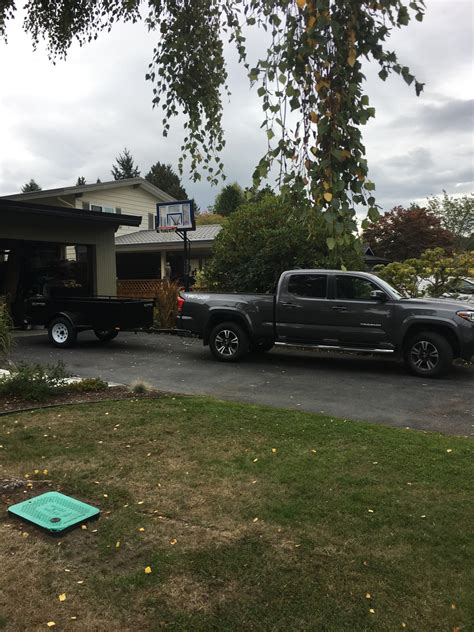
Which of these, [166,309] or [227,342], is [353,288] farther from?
[166,309]

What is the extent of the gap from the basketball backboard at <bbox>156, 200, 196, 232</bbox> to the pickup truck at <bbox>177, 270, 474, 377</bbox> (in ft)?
16.1

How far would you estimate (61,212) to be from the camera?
15.1m

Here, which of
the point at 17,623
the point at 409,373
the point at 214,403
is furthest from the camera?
the point at 409,373

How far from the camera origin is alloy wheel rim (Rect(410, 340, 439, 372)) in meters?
9.24

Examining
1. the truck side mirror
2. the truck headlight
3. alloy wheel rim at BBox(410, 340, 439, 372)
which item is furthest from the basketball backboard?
the truck headlight

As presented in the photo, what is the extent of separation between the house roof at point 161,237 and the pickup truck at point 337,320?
13856 millimetres

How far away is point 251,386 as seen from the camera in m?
8.55

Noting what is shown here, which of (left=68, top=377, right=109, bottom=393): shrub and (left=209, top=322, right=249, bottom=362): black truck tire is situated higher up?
(left=209, top=322, right=249, bottom=362): black truck tire

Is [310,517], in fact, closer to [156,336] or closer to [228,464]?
[228,464]

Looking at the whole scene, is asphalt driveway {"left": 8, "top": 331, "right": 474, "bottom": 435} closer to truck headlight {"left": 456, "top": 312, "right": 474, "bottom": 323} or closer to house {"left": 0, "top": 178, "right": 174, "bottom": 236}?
truck headlight {"left": 456, "top": 312, "right": 474, "bottom": 323}

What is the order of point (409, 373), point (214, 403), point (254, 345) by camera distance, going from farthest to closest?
point (254, 345) → point (409, 373) → point (214, 403)

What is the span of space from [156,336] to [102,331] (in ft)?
6.76

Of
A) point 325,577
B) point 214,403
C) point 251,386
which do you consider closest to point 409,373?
point 251,386

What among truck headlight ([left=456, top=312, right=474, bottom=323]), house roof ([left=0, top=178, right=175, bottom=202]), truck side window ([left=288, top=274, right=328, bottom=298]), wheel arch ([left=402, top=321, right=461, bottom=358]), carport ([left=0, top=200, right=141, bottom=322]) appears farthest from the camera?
house roof ([left=0, top=178, right=175, bottom=202])
